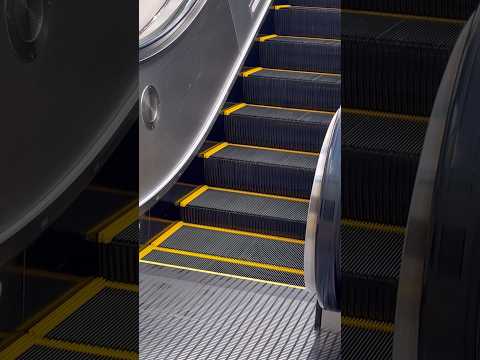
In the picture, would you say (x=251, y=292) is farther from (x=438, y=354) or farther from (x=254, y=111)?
(x=438, y=354)

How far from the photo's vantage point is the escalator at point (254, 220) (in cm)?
482

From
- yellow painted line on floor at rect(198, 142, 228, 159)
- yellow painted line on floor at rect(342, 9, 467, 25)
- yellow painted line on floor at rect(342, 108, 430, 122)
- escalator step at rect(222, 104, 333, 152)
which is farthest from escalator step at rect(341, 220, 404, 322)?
yellow painted line on floor at rect(198, 142, 228, 159)

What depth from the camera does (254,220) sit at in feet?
19.8

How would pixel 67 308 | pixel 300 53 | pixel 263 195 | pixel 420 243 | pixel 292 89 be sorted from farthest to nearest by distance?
pixel 300 53, pixel 292 89, pixel 263 195, pixel 67 308, pixel 420 243

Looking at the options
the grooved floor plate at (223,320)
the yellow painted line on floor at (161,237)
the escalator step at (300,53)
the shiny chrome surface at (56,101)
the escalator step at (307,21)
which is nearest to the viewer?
the shiny chrome surface at (56,101)

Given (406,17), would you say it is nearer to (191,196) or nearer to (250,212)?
(250,212)

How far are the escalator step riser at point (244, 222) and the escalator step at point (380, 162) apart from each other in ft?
→ 13.7

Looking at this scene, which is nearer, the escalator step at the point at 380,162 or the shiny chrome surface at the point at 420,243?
the shiny chrome surface at the point at 420,243

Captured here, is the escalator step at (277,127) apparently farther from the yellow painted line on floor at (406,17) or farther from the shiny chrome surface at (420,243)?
the shiny chrome surface at (420,243)

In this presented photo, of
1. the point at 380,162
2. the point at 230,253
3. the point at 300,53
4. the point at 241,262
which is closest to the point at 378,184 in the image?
the point at 380,162

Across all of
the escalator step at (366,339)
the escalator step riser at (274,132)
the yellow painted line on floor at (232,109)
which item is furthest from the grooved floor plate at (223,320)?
the escalator step at (366,339)

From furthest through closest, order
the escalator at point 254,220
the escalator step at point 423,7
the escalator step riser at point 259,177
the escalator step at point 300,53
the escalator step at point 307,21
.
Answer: the escalator step at point 307,21
the escalator step at point 300,53
the escalator step riser at point 259,177
the escalator at point 254,220
the escalator step at point 423,7

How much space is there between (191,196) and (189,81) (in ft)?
2.82

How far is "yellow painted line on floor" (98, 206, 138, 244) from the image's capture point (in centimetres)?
197
